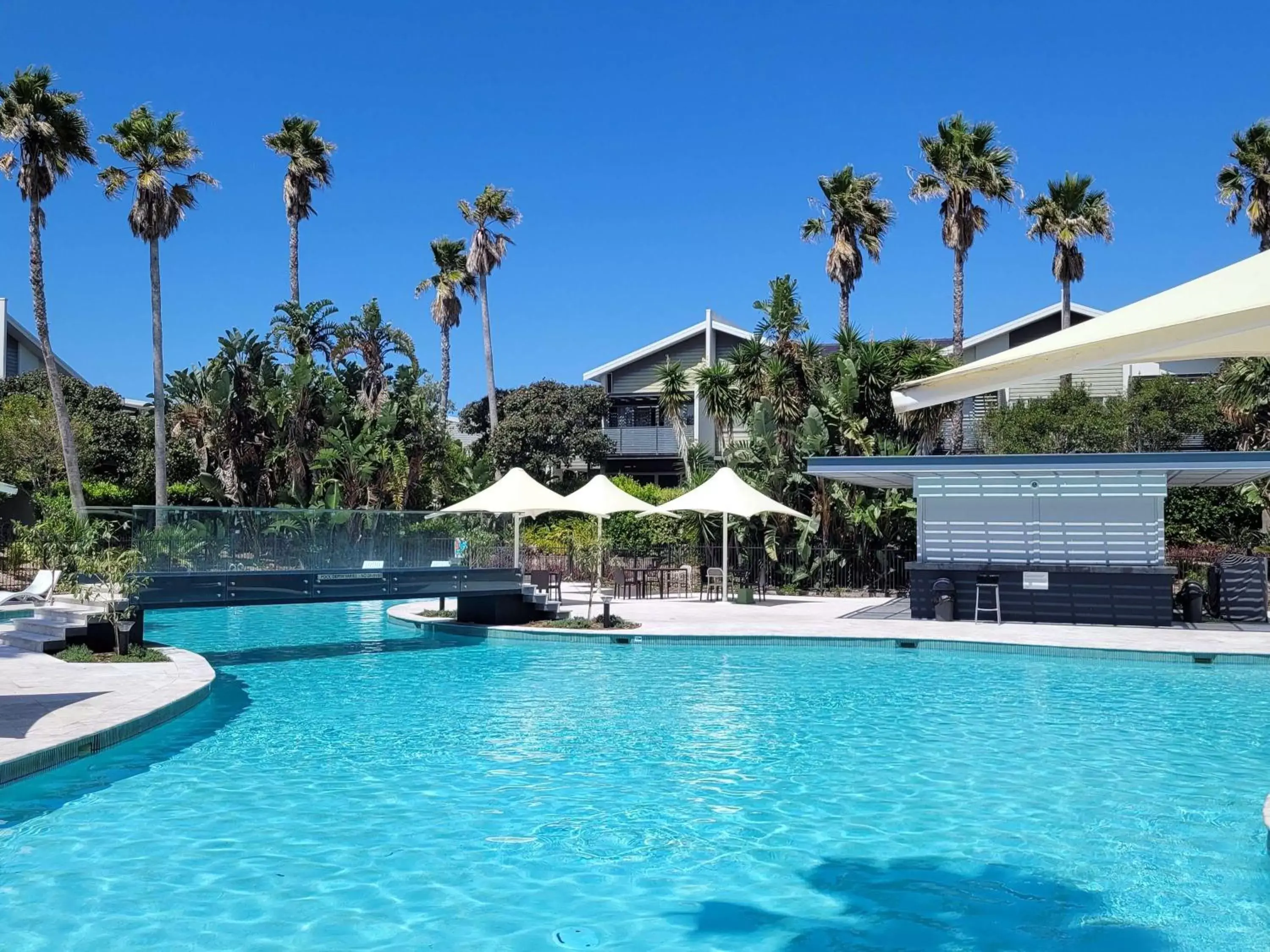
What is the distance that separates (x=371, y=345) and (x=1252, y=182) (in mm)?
28027

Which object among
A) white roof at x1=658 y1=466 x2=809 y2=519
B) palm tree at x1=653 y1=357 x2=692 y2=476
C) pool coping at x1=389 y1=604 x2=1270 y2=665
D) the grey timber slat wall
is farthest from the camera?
palm tree at x1=653 y1=357 x2=692 y2=476

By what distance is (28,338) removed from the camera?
4078cm

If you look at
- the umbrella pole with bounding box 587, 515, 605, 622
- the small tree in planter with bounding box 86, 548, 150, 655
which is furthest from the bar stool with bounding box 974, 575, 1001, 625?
the small tree in planter with bounding box 86, 548, 150, 655

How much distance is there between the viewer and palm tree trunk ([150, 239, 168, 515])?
29625 mm

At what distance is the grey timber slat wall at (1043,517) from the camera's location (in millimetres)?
18688

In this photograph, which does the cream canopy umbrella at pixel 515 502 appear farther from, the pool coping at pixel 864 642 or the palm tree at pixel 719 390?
the palm tree at pixel 719 390

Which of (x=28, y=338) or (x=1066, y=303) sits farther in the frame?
(x=28, y=338)

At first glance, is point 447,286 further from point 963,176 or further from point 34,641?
point 34,641

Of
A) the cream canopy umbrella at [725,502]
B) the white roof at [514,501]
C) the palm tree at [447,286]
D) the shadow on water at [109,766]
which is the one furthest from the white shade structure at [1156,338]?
the palm tree at [447,286]

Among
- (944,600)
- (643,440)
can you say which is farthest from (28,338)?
(944,600)

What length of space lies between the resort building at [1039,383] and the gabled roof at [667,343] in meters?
8.13

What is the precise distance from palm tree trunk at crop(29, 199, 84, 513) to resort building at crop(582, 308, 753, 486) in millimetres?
18933

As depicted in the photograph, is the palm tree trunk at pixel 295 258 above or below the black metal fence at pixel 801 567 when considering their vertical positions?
above

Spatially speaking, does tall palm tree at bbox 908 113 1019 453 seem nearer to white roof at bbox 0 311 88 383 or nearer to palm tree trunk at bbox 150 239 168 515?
palm tree trunk at bbox 150 239 168 515
